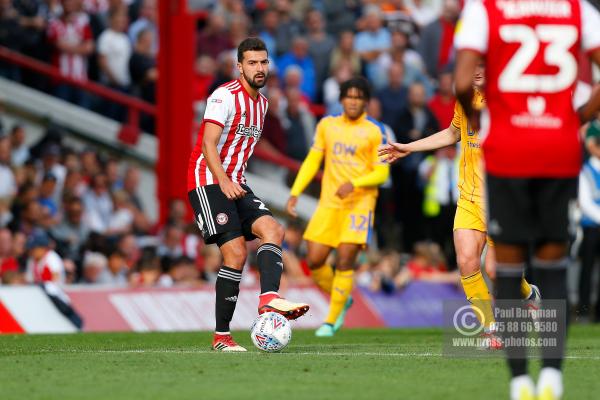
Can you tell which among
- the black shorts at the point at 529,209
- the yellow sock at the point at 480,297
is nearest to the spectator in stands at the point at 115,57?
the yellow sock at the point at 480,297

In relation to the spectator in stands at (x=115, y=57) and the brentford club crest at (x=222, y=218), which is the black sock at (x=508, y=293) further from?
the spectator in stands at (x=115, y=57)

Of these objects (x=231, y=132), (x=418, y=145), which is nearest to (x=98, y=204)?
(x=231, y=132)

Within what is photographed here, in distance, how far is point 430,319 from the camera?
18.8 metres

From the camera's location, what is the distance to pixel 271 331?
9.79 meters

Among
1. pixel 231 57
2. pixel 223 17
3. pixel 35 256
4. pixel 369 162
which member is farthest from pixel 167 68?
pixel 369 162

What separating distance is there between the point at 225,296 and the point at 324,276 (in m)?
4.47

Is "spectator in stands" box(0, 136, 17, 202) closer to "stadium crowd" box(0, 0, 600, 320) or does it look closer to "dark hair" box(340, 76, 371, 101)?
"stadium crowd" box(0, 0, 600, 320)

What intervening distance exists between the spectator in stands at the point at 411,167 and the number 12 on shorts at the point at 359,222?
6178 millimetres

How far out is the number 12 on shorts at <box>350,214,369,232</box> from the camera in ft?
46.6

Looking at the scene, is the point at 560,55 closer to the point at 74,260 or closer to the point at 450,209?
the point at 74,260

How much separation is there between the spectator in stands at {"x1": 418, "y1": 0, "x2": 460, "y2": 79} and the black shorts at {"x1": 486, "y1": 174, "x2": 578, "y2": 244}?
51.3 feet

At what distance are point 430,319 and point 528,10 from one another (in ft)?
40.0

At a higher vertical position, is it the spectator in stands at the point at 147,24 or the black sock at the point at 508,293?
the spectator in stands at the point at 147,24

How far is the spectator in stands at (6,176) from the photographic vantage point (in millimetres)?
17609
